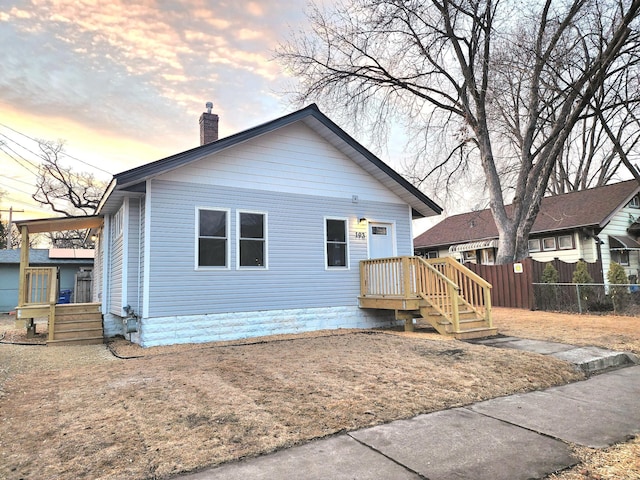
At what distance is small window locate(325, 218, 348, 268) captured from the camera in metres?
10.4

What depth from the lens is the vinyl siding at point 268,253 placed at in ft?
27.0

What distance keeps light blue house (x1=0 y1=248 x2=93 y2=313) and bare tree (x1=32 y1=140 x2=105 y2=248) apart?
24.6 ft

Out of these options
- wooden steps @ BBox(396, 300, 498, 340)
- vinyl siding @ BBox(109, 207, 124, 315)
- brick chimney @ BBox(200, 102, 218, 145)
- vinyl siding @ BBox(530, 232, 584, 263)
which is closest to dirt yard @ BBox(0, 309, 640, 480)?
wooden steps @ BBox(396, 300, 498, 340)

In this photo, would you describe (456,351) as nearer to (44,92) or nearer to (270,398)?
(270,398)

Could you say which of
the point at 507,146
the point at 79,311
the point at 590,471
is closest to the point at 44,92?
the point at 79,311

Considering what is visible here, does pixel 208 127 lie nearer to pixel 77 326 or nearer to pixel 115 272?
pixel 115 272

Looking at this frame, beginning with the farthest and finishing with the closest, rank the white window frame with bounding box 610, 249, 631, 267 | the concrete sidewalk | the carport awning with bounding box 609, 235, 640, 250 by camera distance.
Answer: the white window frame with bounding box 610, 249, 631, 267, the carport awning with bounding box 609, 235, 640, 250, the concrete sidewalk

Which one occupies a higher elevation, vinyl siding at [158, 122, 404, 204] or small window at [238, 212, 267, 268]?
vinyl siding at [158, 122, 404, 204]

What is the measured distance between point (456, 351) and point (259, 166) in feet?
19.3

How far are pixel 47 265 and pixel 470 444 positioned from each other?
21.3 meters

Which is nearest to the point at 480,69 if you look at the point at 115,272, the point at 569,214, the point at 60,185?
the point at 569,214

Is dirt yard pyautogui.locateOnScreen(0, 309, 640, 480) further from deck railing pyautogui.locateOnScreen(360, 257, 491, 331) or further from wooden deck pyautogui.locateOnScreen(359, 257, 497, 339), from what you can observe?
deck railing pyautogui.locateOnScreen(360, 257, 491, 331)

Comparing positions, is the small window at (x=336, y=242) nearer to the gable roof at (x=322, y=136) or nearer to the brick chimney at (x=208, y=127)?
the gable roof at (x=322, y=136)

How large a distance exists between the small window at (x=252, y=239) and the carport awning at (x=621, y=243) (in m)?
16.8
